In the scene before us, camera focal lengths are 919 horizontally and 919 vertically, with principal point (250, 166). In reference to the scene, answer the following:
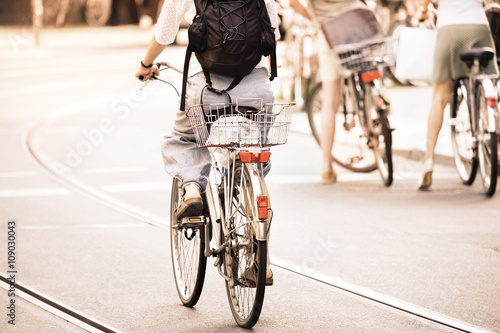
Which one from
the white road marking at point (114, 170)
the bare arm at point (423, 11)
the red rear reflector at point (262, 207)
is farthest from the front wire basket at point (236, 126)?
the white road marking at point (114, 170)

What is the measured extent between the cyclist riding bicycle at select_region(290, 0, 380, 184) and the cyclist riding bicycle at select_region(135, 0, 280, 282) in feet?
11.8

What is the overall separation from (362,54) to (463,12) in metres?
0.97

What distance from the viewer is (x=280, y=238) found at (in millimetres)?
6691

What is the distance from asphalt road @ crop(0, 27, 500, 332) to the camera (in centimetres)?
498

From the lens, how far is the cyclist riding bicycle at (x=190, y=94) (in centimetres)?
464

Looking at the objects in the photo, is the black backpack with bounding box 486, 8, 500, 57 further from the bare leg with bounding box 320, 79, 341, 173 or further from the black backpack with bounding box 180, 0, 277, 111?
the black backpack with bounding box 180, 0, 277, 111

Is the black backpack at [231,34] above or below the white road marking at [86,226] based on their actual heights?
above

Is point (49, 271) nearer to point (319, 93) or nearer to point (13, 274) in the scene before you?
point (13, 274)

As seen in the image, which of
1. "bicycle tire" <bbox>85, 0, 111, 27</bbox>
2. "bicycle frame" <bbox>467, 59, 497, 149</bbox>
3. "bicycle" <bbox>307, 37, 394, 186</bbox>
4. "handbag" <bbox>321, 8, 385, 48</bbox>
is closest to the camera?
"bicycle frame" <bbox>467, 59, 497, 149</bbox>

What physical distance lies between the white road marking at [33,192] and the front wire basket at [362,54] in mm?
2772

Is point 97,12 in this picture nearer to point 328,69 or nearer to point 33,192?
point 33,192

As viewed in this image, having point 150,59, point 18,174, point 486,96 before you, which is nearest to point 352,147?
point 486,96

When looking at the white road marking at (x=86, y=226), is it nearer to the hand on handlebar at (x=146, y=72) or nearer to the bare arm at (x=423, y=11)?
the hand on handlebar at (x=146, y=72)

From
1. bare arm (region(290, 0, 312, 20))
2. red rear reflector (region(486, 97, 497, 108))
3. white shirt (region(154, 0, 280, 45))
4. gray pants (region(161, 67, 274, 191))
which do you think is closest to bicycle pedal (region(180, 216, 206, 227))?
gray pants (region(161, 67, 274, 191))
